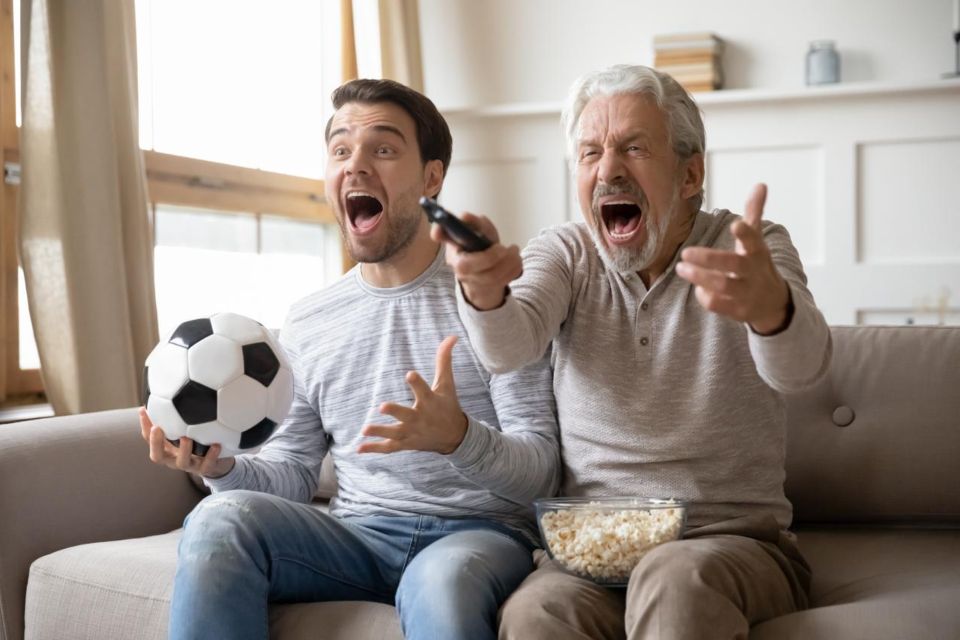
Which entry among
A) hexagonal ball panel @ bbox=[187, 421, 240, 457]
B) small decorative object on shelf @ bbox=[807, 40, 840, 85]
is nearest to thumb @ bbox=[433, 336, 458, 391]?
hexagonal ball panel @ bbox=[187, 421, 240, 457]

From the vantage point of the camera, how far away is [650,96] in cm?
172

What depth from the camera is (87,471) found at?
1.93 meters

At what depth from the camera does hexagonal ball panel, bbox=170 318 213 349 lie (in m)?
1.60

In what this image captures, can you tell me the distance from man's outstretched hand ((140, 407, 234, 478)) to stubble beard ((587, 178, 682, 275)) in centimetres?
65

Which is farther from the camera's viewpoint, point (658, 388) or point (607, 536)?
point (658, 388)

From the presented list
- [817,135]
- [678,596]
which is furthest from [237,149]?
[678,596]

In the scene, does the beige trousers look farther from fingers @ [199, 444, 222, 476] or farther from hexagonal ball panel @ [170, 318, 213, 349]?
hexagonal ball panel @ [170, 318, 213, 349]

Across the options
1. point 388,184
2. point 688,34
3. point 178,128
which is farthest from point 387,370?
point 688,34

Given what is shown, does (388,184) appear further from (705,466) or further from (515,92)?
(515,92)

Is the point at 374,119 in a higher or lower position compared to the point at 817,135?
lower

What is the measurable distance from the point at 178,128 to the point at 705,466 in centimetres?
245

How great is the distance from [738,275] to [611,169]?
1.46 ft

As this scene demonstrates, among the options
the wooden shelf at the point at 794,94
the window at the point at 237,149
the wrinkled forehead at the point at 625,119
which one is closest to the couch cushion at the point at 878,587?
the wrinkled forehead at the point at 625,119

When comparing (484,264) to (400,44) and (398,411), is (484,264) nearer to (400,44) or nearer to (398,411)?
(398,411)
